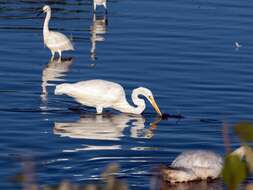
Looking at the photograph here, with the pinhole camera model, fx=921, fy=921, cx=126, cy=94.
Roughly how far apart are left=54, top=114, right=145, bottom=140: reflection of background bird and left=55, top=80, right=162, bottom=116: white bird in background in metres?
0.16

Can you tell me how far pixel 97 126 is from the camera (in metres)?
12.5

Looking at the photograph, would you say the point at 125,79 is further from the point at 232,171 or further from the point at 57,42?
the point at 232,171

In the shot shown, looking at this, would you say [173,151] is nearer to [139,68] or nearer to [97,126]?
[97,126]

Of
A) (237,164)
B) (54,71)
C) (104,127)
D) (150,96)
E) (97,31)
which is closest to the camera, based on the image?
(237,164)

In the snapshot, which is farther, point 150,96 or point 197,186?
point 150,96

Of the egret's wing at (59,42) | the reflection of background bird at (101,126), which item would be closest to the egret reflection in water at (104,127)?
the reflection of background bird at (101,126)

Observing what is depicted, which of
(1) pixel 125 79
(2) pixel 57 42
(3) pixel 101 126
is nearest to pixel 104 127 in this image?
(3) pixel 101 126

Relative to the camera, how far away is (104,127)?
488 inches

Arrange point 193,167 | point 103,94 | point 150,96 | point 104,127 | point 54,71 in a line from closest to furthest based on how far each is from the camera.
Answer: point 193,167, point 104,127, point 150,96, point 103,94, point 54,71

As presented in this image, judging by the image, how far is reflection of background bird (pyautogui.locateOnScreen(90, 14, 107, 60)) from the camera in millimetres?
17497

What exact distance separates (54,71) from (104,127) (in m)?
4.06

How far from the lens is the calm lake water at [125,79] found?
1055 centimetres

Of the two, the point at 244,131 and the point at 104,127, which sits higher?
the point at 244,131

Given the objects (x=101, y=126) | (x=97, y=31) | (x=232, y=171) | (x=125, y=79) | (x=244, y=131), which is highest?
(x=244, y=131)
